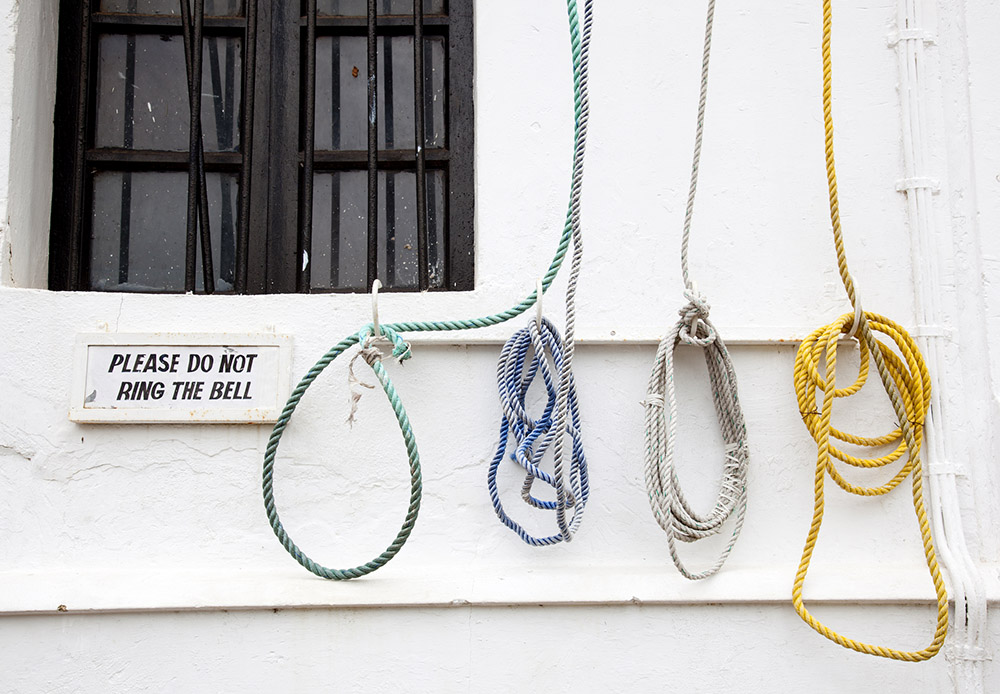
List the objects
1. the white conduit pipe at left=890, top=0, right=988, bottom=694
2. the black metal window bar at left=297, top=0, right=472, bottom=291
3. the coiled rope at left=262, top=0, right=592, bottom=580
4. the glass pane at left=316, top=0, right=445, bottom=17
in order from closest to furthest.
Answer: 1. the coiled rope at left=262, top=0, right=592, bottom=580
2. the white conduit pipe at left=890, top=0, right=988, bottom=694
3. the black metal window bar at left=297, top=0, right=472, bottom=291
4. the glass pane at left=316, top=0, right=445, bottom=17

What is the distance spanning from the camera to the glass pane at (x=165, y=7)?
2141 millimetres

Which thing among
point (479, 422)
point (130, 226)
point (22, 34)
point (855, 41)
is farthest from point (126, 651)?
point (855, 41)

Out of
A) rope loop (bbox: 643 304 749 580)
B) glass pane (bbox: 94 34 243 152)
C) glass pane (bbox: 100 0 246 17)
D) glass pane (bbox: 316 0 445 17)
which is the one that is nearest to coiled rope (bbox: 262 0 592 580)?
rope loop (bbox: 643 304 749 580)

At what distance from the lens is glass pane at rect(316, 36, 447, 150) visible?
2133 millimetres

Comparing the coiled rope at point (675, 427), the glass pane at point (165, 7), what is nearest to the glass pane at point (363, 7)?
the glass pane at point (165, 7)

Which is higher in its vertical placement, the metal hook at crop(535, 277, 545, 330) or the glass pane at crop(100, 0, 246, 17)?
the glass pane at crop(100, 0, 246, 17)

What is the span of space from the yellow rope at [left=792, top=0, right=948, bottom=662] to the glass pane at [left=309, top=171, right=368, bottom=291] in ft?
3.78

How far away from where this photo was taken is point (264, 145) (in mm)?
2086

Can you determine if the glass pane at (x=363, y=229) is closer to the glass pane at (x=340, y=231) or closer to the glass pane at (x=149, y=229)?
the glass pane at (x=340, y=231)

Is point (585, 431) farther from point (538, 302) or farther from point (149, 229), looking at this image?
point (149, 229)

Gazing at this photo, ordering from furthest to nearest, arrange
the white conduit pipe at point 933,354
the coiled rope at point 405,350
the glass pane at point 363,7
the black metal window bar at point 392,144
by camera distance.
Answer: the glass pane at point 363,7
the black metal window bar at point 392,144
the white conduit pipe at point 933,354
the coiled rope at point 405,350

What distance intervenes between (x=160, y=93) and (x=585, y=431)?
148 centimetres

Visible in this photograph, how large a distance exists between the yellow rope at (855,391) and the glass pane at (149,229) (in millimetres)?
1502

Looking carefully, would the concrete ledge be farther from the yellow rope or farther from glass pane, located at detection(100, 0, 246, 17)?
glass pane, located at detection(100, 0, 246, 17)
